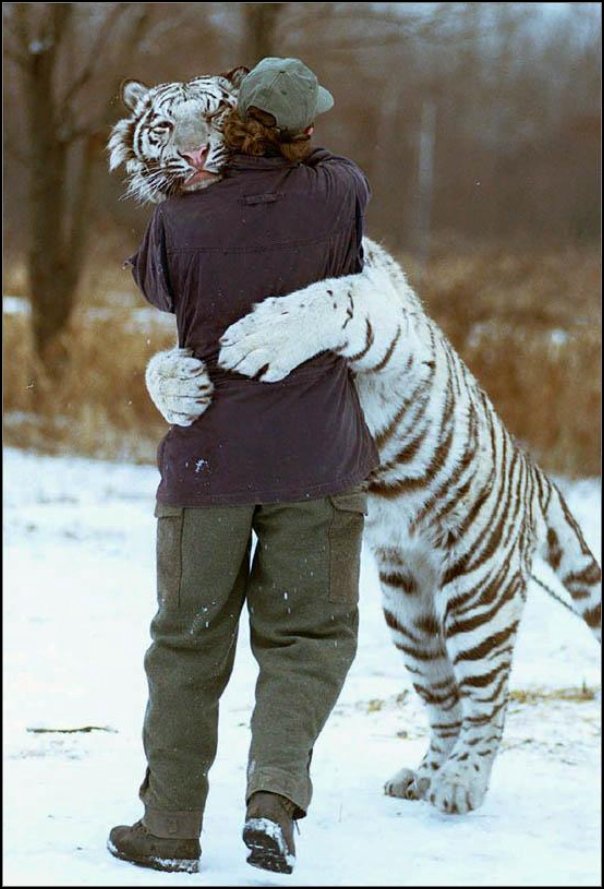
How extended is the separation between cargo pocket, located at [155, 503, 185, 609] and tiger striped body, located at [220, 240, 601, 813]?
2.23 feet

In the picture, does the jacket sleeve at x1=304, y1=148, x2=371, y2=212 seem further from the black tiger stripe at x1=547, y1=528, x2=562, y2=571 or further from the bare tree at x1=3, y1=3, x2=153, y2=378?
the bare tree at x1=3, y1=3, x2=153, y2=378

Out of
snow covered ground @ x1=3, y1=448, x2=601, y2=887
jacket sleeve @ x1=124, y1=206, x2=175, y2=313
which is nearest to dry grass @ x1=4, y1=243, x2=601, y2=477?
snow covered ground @ x1=3, y1=448, x2=601, y2=887

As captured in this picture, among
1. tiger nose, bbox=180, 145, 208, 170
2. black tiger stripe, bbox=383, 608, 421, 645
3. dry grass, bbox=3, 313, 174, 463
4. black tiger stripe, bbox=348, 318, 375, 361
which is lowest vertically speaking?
dry grass, bbox=3, 313, 174, 463

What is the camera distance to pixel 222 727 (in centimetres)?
450

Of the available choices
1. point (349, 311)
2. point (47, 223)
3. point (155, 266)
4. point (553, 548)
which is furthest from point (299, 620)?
point (47, 223)

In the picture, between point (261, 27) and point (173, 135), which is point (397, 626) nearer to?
point (173, 135)

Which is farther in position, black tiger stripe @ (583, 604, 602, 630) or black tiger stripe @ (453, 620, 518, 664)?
black tiger stripe @ (583, 604, 602, 630)

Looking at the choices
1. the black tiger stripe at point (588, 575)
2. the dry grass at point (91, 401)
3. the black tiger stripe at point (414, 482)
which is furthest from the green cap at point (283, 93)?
the dry grass at point (91, 401)

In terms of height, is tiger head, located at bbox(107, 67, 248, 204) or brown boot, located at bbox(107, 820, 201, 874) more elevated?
tiger head, located at bbox(107, 67, 248, 204)

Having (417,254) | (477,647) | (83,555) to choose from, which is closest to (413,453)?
(477,647)

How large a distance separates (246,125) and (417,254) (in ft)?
57.9

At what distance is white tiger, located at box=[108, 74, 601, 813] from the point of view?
359 centimetres

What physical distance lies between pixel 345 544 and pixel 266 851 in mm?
694

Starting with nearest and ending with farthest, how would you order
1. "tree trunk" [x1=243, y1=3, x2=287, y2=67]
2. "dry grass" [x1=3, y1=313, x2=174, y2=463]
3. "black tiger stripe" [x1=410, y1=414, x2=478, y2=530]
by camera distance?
"black tiger stripe" [x1=410, y1=414, x2=478, y2=530]
"tree trunk" [x1=243, y1=3, x2=287, y2=67]
"dry grass" [x1=3, y1=313, x2=174, y2=463]
